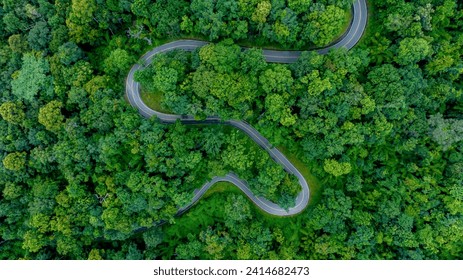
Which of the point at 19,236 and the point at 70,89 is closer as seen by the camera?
the point at 70,89

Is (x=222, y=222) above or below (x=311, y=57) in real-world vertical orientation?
below

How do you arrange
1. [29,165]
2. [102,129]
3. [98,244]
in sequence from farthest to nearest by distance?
[98,244], [29,165], [102,129]

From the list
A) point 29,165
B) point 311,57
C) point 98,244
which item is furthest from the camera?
point 98,244

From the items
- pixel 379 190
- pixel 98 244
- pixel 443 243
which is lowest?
pixel 98 244

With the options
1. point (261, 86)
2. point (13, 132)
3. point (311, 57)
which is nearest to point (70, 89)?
point (13, 132)

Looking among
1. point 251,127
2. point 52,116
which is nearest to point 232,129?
point 251,127

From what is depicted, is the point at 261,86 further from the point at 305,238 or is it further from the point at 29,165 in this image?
the point at 29,165
